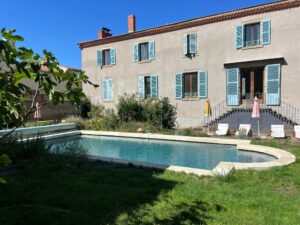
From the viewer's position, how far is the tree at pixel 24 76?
1503mm

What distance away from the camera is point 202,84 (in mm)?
16516

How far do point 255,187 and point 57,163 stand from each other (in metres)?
4.58

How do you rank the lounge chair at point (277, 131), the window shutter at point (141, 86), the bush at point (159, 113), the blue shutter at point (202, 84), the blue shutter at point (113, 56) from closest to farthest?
the lounge chair at point (277, 131) → the bush at point (159, 113) → the blue shutter at point (202, 84) → the window shutter at point (141, 86) → the blue shutter at point (113, 56)

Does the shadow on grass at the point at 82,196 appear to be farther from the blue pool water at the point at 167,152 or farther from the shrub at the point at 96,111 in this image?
the shrub at the point at 96,111

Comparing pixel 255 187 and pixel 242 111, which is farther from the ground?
pixel 242 111

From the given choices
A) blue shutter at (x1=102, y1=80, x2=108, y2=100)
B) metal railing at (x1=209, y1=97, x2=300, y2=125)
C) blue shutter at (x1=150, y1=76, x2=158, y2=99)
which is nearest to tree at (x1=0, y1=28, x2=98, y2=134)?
metal railing at (x1=209, y1=97, x2=300, y2=125)

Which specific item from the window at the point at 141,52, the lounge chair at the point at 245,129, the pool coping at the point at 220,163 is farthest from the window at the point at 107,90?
the lounge chair at the point at 245,129

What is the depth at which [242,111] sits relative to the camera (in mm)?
14664

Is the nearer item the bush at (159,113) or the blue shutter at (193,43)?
the bush at (159,113)

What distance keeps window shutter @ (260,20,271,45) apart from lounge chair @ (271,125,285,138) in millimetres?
4563

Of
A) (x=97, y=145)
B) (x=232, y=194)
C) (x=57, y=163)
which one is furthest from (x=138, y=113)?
(x=232, y=194)

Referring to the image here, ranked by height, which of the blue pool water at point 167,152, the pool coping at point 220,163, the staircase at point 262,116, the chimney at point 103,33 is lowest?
the blue pool water at point 167,152

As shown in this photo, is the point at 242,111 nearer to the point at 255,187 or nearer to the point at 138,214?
the point at 255,187

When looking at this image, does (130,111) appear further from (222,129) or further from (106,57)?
(106,57)
